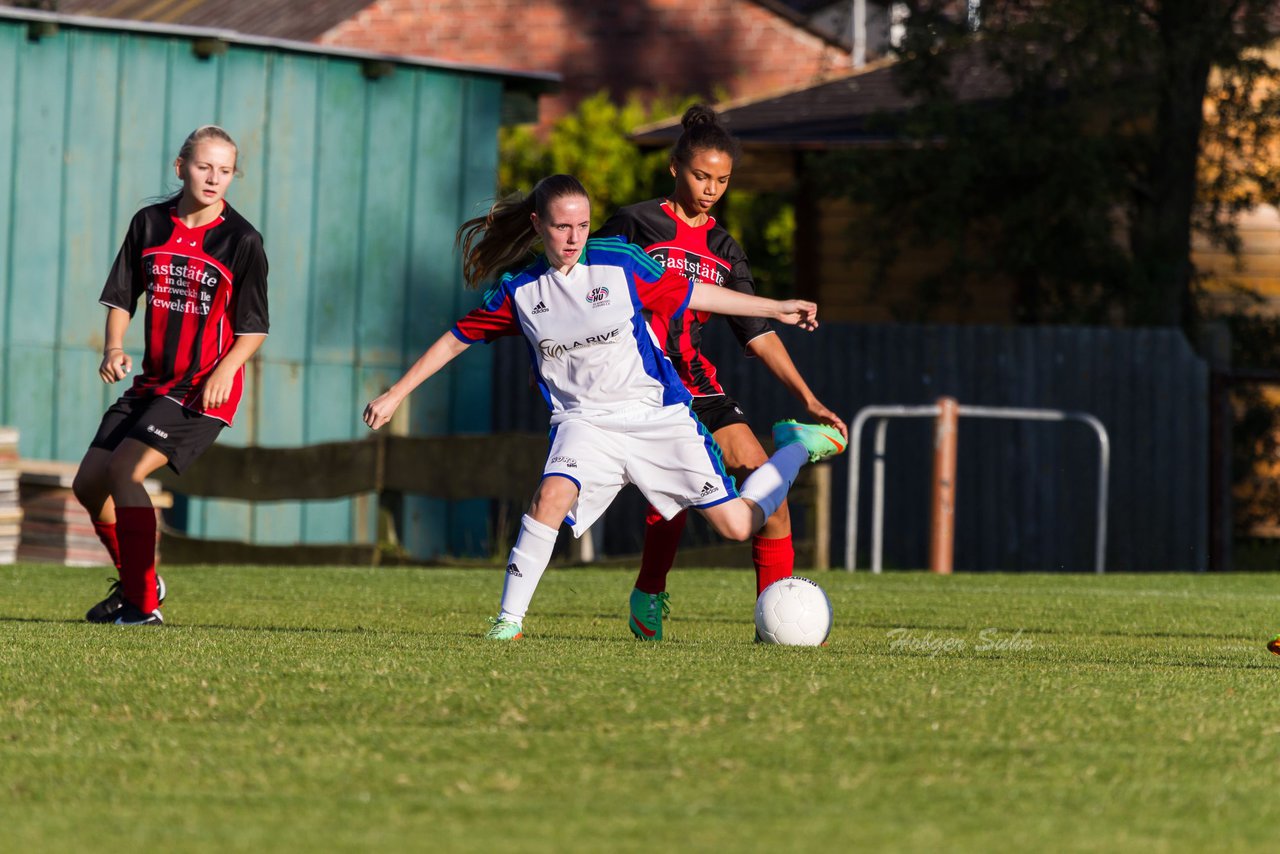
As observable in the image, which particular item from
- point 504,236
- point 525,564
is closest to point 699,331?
point 504,236

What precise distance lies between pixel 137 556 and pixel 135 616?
229 mm

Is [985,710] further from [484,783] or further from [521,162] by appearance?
[521,162]

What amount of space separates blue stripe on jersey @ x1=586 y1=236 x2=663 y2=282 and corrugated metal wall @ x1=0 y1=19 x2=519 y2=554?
913 cm

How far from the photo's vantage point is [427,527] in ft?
55.5

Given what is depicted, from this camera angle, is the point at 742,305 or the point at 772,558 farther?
the point at 772,558


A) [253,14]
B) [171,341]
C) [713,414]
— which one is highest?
[253,14]

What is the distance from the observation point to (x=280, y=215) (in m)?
16.3

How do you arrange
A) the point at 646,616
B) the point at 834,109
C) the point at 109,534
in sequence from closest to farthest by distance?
the point at 646,616, the point at 109,534, the point at 834,109

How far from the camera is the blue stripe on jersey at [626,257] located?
679 centimetres

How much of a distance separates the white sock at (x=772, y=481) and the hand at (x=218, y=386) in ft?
6.44

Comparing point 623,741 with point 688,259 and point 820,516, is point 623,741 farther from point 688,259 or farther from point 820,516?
point 820,516

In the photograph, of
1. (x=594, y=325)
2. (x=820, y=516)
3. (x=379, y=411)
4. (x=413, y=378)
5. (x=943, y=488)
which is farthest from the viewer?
(x=943, y=488)

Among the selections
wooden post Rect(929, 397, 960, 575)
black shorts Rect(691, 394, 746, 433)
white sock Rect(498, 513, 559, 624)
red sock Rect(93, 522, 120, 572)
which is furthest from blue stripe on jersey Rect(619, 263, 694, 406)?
wooden post Rect(929, 397, 960, 575)

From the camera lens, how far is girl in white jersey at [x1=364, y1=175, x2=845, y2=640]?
6.70m
